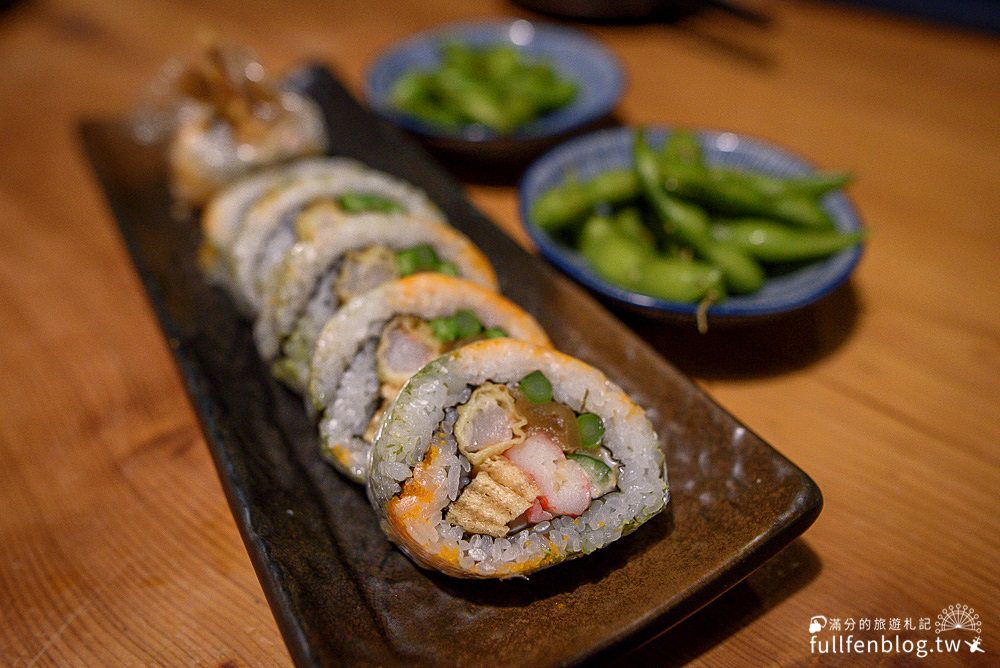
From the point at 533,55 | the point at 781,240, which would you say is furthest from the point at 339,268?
the point at 533,55

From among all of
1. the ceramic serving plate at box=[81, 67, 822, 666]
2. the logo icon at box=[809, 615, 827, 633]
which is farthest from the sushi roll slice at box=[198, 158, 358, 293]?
the logo icon at box=[809, 615, 827, 633]

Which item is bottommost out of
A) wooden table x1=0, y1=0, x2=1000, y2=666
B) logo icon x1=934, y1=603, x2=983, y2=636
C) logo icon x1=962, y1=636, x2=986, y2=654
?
logo icon x1=962, y1=636, x2=986, y2=654

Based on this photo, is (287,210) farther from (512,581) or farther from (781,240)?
(781,240)

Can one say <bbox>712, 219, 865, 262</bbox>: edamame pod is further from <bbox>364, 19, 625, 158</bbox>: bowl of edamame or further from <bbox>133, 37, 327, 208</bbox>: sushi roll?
<bbox>133, 37, 327, 208</bbox>: sushi roll

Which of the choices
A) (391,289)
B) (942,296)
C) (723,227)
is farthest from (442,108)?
(942,296)

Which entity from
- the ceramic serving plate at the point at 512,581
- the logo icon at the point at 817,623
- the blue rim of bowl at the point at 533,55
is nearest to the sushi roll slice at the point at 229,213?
the ceramic serving plate at the point at 512,581

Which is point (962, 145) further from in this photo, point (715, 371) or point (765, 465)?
point (765, 465)
